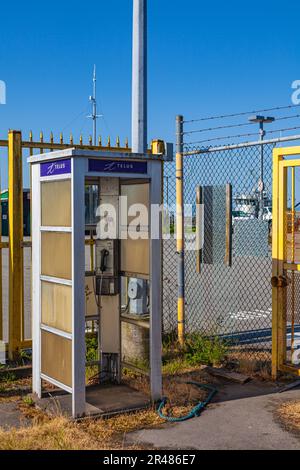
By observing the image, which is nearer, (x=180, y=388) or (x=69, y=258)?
(x=69, y=258)

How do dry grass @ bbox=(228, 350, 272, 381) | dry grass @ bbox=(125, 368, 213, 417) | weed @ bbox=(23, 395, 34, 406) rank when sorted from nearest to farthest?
dry grass @ bbox=(125, 368, 213, 417)
weed @ bbox=(23, 395, 34, 406)
dry grass @ bbox=(228, 350, 272, 381)

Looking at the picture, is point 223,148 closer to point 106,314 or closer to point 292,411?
point 106,314

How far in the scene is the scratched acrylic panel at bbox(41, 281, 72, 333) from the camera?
18.7ft

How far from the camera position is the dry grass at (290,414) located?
5553 mm

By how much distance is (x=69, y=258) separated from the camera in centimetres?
567

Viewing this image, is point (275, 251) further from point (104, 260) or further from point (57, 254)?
point (57, 254)

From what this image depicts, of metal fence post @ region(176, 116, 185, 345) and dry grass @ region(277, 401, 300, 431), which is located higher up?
metal fence post @ region(176, 116, 185, 345)

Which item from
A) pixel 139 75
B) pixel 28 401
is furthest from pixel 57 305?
pixel 139 75

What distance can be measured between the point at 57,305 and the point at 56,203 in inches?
38.1

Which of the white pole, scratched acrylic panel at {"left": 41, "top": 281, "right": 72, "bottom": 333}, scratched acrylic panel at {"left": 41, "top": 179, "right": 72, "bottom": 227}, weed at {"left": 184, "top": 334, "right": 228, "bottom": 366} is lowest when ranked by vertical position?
weed at {"left": 184, "top": 334, "right": 228, "bottom": 366}

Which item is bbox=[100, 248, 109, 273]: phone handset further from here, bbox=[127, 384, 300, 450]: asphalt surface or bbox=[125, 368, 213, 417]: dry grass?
bbox=[127, 384, 300, 450]: asphalt surface

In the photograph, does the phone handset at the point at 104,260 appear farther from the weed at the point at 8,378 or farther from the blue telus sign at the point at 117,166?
the weed at the point at 8,378

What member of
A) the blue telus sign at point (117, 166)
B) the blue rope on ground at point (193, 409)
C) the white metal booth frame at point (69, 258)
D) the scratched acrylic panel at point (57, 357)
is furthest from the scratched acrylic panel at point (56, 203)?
the blue rope on ground at point (193, 409)

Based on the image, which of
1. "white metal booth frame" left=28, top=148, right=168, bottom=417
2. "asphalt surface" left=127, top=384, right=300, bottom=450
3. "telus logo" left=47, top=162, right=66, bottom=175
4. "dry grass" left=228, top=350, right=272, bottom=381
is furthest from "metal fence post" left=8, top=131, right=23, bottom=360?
"asphalt surface" left=127, top=384, right=300, bottom=450
